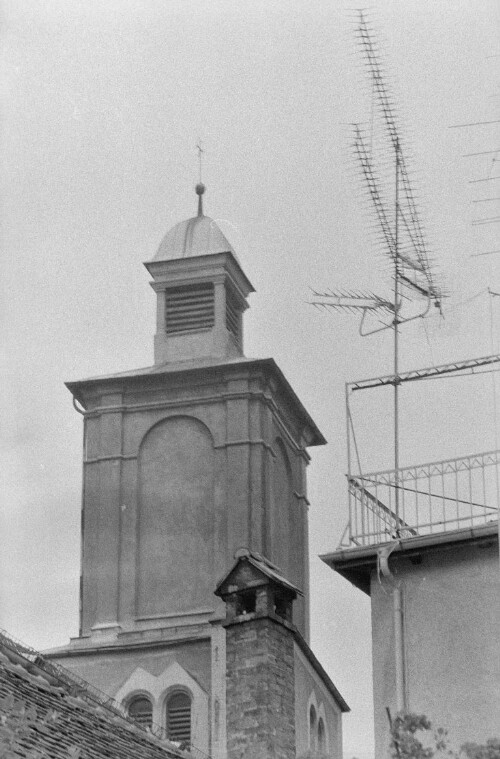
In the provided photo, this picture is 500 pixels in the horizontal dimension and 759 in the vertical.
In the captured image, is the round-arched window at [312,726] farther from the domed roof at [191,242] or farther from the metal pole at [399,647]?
the metal pole at [399,647]

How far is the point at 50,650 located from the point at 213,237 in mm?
11911

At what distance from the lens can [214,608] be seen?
1924 inches

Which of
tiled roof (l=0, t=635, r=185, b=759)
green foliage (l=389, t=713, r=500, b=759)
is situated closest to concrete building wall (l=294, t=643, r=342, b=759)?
tiled roof (l=0, t=635, r=185, b=759)

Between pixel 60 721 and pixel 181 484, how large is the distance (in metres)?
30.9

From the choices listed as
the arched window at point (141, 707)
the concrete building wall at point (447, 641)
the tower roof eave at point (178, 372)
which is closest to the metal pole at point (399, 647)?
the concrete building wall at point (447, 641)

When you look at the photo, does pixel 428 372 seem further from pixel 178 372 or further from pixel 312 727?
pixel 178 372

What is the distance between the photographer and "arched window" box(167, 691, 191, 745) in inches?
1813

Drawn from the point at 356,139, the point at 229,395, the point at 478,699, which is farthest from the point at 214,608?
the point at 478,699

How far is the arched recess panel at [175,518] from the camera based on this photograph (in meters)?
50.0

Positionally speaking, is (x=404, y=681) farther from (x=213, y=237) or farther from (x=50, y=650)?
(x=213, y=237)

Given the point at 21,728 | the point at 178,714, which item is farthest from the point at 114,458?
the point at 21,728

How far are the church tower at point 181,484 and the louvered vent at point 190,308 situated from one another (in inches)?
1.3

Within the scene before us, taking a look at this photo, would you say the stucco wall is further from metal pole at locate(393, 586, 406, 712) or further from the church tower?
metal pole at locate(393, 586, 406, 712)

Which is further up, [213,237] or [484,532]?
[213,237]
